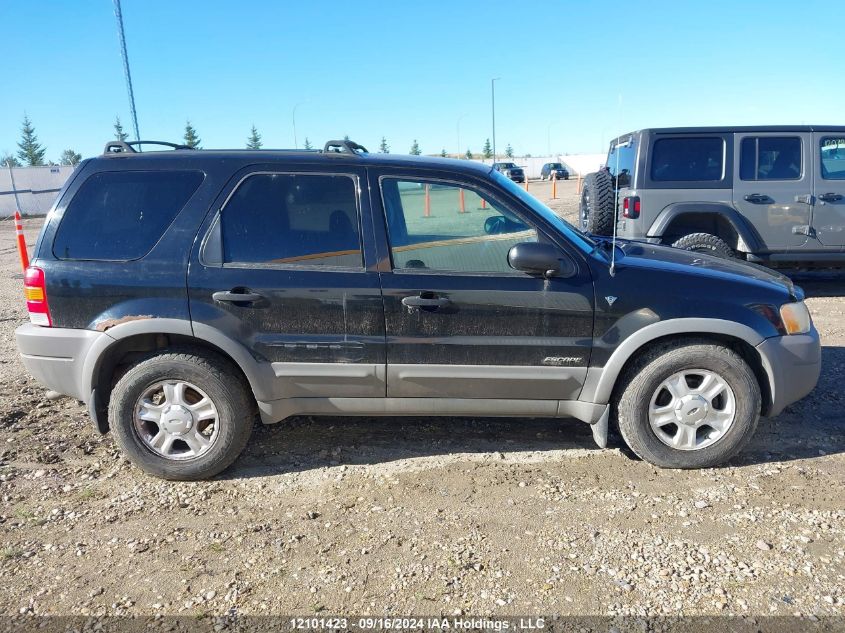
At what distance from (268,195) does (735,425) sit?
117 inches

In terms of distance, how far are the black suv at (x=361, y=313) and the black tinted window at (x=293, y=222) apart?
0.04 ft

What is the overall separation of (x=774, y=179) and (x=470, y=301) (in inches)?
229

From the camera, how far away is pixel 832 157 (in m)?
7.50

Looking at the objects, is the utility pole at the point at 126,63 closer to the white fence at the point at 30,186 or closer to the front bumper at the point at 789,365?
the front bumper at the point at 789,365

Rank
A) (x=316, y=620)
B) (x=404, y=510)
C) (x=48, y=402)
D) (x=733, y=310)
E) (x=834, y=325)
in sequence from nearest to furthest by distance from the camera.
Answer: (x=316, y=620)
(x=404, y=510)
(x=733, y=310)
(x=48, y=402)
(x=834, y=325)

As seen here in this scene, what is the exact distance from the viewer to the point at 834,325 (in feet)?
21.9

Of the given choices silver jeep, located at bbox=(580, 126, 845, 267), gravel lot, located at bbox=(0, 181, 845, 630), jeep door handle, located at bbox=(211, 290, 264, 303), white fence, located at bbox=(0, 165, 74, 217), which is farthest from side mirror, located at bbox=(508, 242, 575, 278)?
white fence, located at bbox=(0, 165, 74, 217)

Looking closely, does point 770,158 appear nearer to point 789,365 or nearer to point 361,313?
point 789,365

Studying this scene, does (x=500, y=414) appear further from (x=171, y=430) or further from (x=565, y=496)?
(x=171, y=430)

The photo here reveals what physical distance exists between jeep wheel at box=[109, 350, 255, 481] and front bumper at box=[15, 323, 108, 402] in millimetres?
243

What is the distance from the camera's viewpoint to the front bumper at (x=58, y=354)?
3559 mm

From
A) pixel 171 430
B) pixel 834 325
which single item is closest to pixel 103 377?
pixel 171 430

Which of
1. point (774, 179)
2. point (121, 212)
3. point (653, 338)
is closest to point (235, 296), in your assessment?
point (121, 212)

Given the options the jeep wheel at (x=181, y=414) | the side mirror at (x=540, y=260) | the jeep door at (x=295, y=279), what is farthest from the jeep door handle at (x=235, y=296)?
the side mirror at (x=540, y=260)
